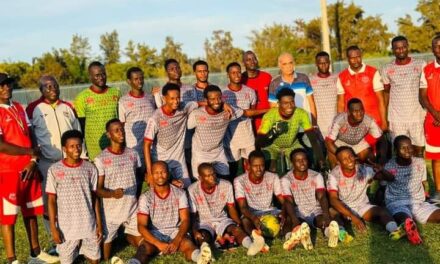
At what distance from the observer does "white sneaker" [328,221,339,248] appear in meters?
6.24

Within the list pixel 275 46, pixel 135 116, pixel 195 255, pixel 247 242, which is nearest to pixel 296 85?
pixel 135 116

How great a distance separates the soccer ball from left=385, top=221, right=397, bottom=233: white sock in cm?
125

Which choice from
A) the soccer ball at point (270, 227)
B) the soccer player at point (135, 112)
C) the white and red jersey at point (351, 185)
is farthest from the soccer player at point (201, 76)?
the white and red jersey at point (351, 185)

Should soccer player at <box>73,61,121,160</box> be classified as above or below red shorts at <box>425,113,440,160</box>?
above

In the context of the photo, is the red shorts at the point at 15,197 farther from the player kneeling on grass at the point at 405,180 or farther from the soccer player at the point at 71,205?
the player kneeling on grass at the point at 405,180

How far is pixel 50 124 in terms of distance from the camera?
6832mm

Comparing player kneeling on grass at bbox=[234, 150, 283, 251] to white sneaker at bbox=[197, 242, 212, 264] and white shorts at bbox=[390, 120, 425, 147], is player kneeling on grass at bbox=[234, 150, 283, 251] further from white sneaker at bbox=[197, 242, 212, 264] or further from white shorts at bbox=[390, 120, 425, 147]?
white shorts at bbox=[390, 120, 425, 147]

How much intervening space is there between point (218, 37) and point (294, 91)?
116ft

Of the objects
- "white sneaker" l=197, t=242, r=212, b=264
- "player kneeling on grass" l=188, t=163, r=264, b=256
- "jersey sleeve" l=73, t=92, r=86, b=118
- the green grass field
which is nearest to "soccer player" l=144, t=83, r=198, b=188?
"player kneeling on grass" l=188, t=163, r=264, b=256

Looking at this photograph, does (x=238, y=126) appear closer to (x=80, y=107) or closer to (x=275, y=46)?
(x=80, y=107)

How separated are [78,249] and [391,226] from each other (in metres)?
3.56

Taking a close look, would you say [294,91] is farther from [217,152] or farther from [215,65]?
[215,65]

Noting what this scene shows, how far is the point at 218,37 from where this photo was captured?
42.9m

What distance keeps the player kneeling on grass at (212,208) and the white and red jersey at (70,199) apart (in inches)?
49.2
